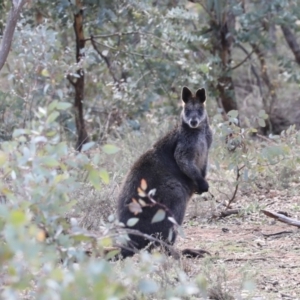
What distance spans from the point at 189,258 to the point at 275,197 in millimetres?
2367

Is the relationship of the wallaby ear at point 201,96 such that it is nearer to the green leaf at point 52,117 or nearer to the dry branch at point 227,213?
the dry branch at point 227,213

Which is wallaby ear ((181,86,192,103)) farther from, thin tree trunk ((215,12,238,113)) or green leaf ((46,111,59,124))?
thin tree trunk ((215,12,238,113))

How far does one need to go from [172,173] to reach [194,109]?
869mm

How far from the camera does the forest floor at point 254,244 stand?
532 cm

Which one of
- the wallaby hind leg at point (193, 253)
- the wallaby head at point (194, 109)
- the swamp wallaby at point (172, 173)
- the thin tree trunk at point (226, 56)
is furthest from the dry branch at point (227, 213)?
the thin tree trunk at point (226, 56)

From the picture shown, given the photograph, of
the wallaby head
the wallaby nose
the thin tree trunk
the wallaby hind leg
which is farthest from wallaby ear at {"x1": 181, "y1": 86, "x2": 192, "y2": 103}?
the thin tree trunk

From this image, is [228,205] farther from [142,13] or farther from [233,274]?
[142,13]

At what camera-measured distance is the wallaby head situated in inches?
279

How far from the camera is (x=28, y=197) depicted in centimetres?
374

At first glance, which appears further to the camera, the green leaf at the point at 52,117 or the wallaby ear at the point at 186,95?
the wallaby ear at the point at 186,95

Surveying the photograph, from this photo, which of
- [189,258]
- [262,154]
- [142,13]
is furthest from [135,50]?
[189,258]

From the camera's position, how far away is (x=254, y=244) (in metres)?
6.52

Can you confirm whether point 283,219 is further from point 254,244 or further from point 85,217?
point 85,217

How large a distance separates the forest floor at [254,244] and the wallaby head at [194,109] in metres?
1.02
